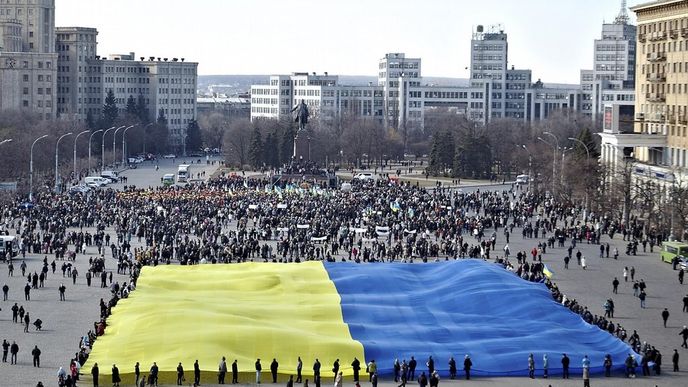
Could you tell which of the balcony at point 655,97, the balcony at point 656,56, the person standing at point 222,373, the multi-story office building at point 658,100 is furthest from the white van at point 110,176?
the person standing at point 222,373

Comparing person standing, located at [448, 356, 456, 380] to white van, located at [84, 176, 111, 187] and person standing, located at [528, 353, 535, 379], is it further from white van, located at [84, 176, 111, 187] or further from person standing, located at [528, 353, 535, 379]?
white van, located at [84, 176, 111, 187]

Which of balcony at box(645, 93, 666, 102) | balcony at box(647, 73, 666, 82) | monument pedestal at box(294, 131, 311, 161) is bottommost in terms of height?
monument pedestal at box(294, 131, 311, 161)

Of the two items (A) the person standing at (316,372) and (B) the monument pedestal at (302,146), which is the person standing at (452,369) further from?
(B) the monument pedestal at (302,146)

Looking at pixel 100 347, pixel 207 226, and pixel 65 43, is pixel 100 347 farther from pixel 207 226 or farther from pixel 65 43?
pixel 65 43

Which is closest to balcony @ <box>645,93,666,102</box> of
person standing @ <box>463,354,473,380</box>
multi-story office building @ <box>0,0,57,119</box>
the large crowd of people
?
the large crowd of people

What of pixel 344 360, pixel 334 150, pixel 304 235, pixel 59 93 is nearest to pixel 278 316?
pixel 344 360

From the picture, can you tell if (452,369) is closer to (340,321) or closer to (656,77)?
(340,321)

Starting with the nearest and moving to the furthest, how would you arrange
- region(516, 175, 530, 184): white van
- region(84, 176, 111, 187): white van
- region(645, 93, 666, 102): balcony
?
region(645, 93, 666, 102): balcony
region(84, 176, 111, 187): white van
region(516, 175, 530, 184): white van
